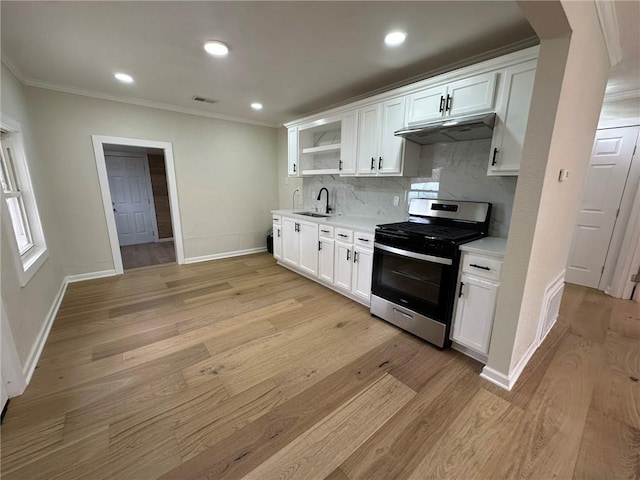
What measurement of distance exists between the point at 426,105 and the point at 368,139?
0.72 m

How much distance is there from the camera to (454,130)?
2.22m

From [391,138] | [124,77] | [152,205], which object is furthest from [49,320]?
[152,205]

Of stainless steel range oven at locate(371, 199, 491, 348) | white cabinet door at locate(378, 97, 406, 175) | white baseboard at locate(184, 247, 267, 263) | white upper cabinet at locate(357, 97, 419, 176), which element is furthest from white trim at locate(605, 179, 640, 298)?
white baseboard at locate(184, 247, 267, 263)

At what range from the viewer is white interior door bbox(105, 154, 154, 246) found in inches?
224

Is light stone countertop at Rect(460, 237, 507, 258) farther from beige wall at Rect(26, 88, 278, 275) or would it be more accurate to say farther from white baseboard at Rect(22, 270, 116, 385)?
beige wall at Rect(26, 88, 278, 275)

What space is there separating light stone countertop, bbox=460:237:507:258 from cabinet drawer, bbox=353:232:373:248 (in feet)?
3.09

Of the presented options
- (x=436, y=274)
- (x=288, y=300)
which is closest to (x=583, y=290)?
(x=436, y=274)

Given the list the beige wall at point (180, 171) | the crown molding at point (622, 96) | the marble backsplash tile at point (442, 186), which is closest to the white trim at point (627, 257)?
the crown molding at point (622, 96)

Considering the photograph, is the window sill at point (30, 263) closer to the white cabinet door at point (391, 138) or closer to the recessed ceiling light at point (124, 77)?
the recessed ceiling light at point (124, 77)

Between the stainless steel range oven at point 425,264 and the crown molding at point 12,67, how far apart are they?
392 cm

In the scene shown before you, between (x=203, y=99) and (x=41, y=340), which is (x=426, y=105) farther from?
(x=41, y=340)

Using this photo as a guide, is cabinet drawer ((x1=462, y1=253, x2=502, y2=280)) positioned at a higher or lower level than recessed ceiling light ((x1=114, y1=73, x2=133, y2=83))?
lower

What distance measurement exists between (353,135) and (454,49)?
1270 millimetres

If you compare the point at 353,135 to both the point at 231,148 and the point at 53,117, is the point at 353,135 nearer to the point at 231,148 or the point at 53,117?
the point at 231,148
